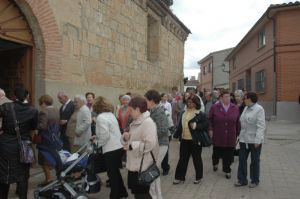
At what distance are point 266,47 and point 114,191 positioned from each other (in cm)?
1825

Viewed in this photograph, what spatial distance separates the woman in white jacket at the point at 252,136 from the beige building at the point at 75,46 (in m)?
3.94

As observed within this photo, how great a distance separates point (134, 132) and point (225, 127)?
11.2ft

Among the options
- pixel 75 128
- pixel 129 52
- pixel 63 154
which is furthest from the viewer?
pixel 129 52

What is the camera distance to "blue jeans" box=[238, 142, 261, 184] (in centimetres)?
674

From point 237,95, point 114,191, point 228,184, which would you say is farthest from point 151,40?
point 114,191

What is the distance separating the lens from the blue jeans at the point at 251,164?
6.74 metres

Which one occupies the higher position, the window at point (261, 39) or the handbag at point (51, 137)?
the window at point (261, 39)

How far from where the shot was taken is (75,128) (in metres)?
7.19

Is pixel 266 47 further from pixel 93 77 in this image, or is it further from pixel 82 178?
pixel 82 178

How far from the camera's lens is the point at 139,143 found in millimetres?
4484

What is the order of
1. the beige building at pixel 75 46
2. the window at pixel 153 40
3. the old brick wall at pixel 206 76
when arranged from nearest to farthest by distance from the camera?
the beige building at pixel 75 46
the window at pixel 153 40
the old brick wall at pixel 206 76

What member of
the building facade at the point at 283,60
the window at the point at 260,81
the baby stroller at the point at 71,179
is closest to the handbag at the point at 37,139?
the baby stroller at the point at 71,179

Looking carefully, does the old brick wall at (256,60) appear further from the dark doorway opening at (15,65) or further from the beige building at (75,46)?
the dark doorway opening at (15,65)

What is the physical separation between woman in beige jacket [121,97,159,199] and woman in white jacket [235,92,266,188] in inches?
105
